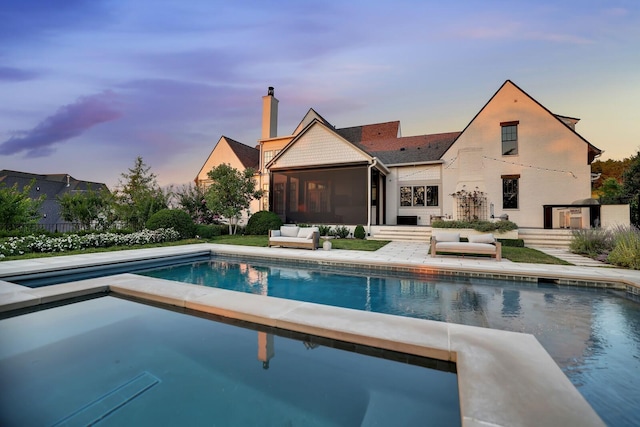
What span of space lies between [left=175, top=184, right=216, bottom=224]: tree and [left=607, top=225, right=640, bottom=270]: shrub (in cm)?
1738

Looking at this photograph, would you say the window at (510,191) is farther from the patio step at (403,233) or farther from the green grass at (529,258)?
the green grass at (529,258)

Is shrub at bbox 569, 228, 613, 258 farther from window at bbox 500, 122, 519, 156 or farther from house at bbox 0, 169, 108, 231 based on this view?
house at bbox 0, 169, 108, 231

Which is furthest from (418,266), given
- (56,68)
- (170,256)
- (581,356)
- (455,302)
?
(56,68)

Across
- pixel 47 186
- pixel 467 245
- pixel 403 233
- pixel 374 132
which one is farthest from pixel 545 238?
pixel 47 186

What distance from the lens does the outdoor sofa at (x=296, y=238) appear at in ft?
36.7

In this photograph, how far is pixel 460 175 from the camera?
16.2 meters

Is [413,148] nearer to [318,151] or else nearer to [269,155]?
[318,151]

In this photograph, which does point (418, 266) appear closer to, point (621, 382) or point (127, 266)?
point (621, 382)

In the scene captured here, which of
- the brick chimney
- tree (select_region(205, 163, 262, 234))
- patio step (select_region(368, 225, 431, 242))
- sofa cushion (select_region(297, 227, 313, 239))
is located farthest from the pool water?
the brick chimney

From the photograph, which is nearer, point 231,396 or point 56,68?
point 231,396

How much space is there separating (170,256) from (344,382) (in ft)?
28.0

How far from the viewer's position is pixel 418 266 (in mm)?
7559

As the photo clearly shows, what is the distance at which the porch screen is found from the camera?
1570 centimetres

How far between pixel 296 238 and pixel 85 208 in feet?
31.3
